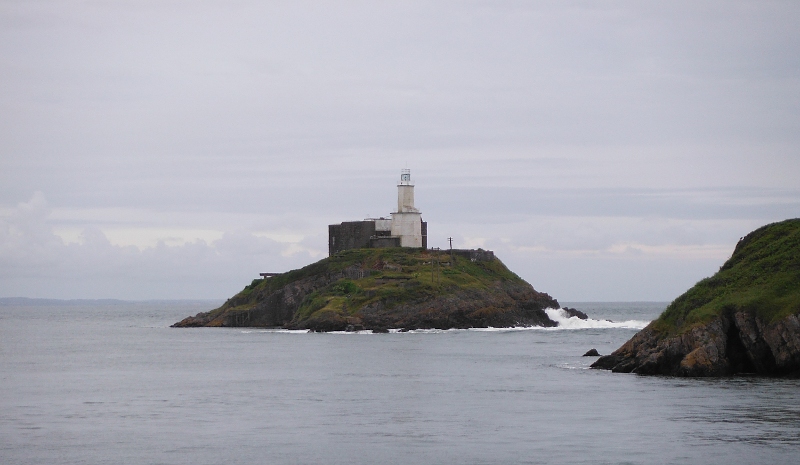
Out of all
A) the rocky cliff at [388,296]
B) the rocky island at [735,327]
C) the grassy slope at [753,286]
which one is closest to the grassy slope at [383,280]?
the rocky cliff at [388,296]

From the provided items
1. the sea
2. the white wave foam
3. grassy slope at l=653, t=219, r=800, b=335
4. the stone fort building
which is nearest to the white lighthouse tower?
the stone fort building

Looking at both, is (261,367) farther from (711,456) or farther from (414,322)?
(414,322)

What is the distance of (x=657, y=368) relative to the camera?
5753cm

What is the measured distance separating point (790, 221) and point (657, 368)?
15802 millimetres

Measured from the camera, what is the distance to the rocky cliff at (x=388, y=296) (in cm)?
12188

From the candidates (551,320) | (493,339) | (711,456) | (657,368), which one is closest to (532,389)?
(657,368)

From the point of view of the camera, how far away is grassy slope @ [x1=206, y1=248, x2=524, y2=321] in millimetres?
124125

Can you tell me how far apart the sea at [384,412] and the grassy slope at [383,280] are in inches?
1755

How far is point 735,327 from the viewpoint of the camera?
55469 mm

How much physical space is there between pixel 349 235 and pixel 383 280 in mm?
27372

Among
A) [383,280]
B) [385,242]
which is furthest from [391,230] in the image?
[383,280]

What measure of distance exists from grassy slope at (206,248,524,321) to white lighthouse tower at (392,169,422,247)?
4053mm

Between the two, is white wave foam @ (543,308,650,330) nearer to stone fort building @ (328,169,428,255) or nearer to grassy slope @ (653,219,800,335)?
stone fort building @ (328,169,428,255)

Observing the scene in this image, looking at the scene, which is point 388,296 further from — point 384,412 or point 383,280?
point 384,412
